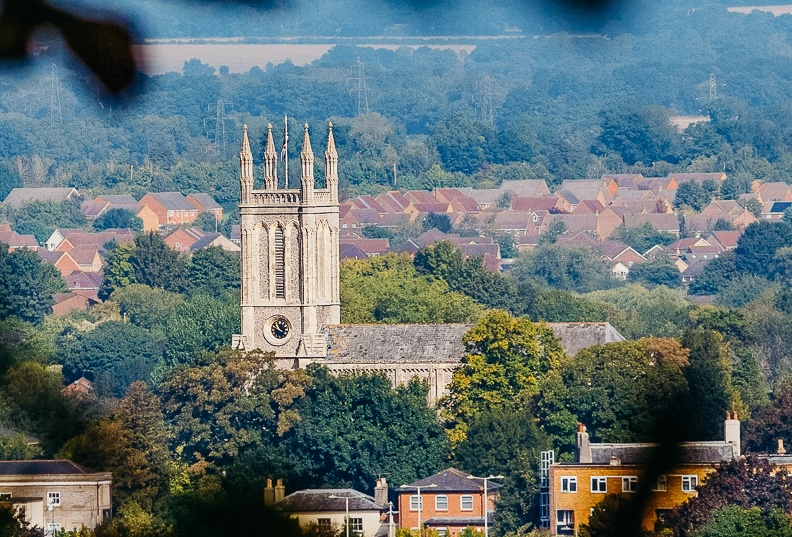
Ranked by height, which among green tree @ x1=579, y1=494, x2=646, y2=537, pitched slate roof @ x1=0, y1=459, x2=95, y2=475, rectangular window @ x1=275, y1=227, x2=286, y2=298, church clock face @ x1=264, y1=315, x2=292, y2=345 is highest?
rectangular window @ x1=275, y1=227, x2=286, y2=298

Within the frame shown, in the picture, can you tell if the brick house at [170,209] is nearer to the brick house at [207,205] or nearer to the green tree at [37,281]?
the brick house at [207,205]

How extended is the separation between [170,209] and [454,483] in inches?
2601

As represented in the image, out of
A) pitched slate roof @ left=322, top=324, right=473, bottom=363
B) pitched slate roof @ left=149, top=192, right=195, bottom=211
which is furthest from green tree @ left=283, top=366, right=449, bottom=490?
pitched slate roof @ left=149, top=192, right=195, bottom=211

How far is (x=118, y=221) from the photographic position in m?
94.2

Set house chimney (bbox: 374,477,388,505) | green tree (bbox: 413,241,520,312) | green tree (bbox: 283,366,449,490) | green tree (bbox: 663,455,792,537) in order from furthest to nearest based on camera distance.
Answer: green tree (bbox: 413,241,520,312), green tree (bbox: 283,366,449,490), house chimney (bbox: 374,477,388,505), green tree (bbox: 663,455,792,537)

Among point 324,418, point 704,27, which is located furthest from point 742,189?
point 704,27

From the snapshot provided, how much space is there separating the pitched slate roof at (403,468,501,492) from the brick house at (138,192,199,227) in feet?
197

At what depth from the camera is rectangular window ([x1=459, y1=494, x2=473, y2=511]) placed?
88.7 feet

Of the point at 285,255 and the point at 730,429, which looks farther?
the point at 285,255

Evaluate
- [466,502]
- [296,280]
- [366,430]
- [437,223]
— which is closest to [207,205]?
[437,223]

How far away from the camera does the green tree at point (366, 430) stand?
104ft

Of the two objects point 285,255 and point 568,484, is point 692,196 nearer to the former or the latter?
point 285,255

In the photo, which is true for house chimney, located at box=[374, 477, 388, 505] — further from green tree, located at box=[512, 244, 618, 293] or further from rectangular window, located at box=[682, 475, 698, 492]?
green tree, located at box=[512, 244, 618, 293]

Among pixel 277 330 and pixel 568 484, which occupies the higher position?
pixel 277 330
